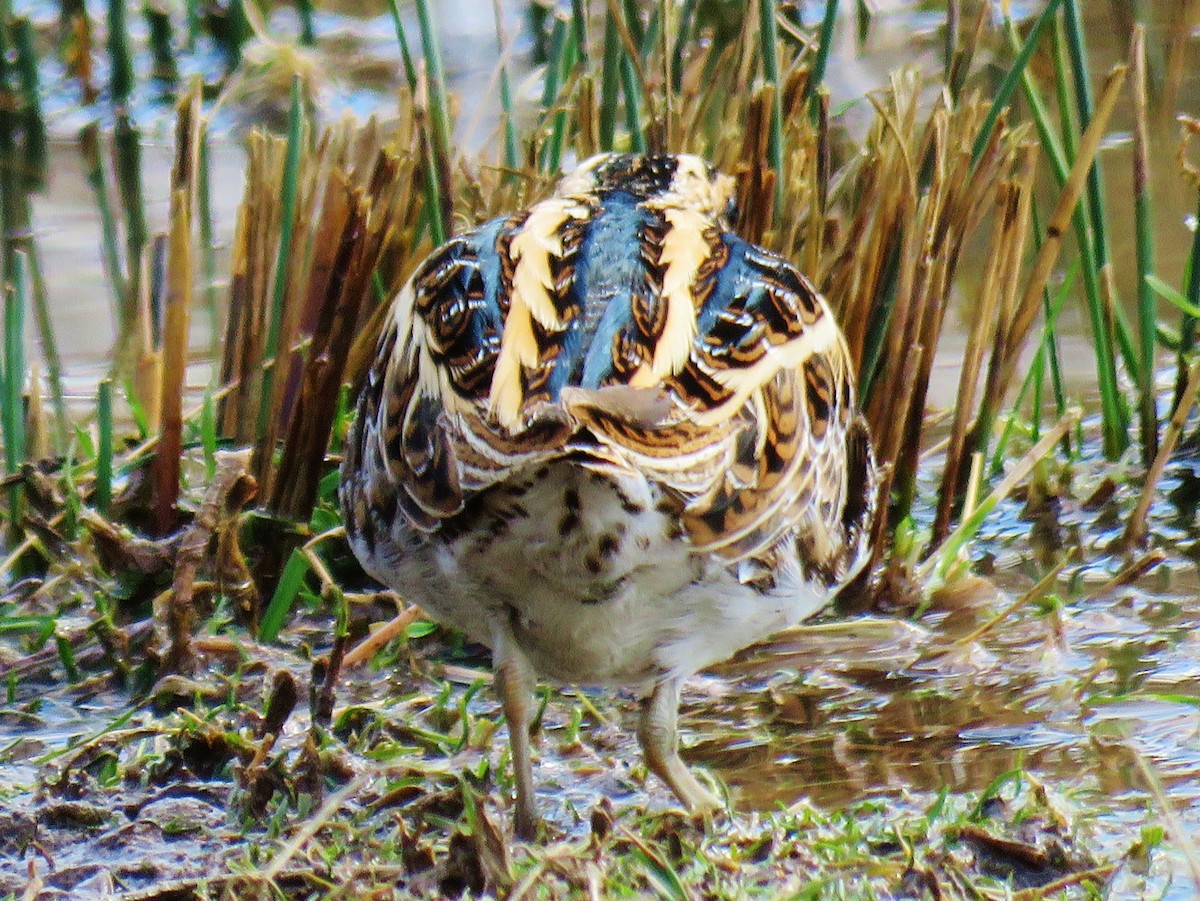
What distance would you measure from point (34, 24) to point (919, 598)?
19.2 ft

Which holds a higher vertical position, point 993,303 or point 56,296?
point 993,303

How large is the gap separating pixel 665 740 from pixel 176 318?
4.95ft

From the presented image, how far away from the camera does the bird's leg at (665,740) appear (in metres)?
3.13

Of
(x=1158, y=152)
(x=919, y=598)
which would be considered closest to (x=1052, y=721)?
(x=919, y=598)

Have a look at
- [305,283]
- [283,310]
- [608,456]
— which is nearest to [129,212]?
[305,283]

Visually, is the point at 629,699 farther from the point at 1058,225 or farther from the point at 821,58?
the point at 821,58

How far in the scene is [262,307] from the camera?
4.22 m

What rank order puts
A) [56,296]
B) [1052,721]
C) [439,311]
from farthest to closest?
[56,296]
[1052,721]
[439,311]

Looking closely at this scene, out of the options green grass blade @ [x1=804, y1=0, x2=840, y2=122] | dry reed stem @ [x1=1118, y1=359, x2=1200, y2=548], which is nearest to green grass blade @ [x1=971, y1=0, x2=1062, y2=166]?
green grass blade @ [x1=804, y1=0, x2=840, y2=122]

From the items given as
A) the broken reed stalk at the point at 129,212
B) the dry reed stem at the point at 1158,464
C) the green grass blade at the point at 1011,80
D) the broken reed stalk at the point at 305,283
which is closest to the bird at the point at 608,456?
the broken reed stalk at the point at 305,283

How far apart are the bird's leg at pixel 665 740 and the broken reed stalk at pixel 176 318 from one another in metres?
1.36

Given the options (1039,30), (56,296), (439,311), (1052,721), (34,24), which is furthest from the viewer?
(34,24)

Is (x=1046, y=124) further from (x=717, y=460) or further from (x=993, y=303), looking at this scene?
(x=717, y=460)

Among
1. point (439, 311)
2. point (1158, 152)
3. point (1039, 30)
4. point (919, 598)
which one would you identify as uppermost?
point (1039, 30)
